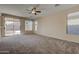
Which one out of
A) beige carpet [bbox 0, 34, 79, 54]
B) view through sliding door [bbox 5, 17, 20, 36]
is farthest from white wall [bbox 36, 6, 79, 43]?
view through sliding door [bbox 5, 17, 20, 36]

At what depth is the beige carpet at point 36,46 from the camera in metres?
2.65

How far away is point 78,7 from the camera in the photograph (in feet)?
8.50

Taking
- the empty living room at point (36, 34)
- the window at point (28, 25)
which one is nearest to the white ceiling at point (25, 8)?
the empty living room at point (36, 34)

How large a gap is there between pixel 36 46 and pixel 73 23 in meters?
0.85

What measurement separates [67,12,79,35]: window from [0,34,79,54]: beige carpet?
0.24 metres

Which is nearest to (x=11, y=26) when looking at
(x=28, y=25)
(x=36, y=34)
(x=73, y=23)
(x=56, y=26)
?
(x=28, y=25)

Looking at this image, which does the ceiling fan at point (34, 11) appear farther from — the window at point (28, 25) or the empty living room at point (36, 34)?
the window at point (28, 25)

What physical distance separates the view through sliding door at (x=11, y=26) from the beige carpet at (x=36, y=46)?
0.10m

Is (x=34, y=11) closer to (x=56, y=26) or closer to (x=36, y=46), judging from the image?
(x=56, y=26)

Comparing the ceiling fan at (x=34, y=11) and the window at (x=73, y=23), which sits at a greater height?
the ceiling fan at (x=34, y=11)

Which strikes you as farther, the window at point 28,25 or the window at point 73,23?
the window at point 28,25
